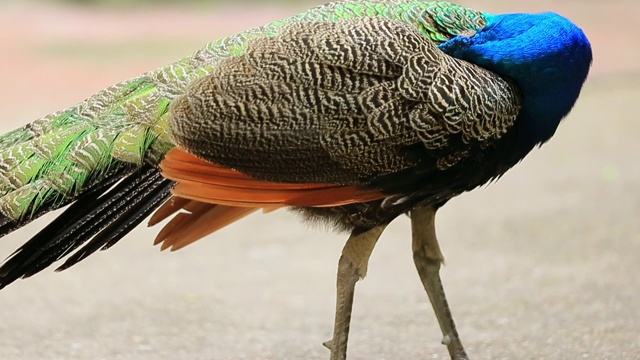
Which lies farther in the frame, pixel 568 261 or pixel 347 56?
pixel 568 261

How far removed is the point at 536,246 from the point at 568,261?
0.37 meters

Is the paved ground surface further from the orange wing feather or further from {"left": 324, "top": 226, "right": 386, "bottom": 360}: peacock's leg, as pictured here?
the orange wing feather

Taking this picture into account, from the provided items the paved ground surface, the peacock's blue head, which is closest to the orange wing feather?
the peacock's blue head

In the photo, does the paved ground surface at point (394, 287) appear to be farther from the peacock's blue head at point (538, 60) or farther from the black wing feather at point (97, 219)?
the peacock's blue head at point (538, 60)

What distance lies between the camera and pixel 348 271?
11.3 feet

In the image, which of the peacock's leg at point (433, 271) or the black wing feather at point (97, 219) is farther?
the peacock's leg at point (433, 271)

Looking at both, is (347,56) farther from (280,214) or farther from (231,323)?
(280,214)

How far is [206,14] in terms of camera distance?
20.0 m

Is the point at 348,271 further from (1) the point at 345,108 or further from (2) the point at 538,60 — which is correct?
(2) the point at 538,60

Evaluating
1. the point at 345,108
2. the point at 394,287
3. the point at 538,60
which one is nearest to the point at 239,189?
the point at 345,108

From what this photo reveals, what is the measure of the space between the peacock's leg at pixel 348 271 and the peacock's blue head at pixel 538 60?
68 cm

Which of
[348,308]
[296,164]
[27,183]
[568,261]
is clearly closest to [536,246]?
[568,261]

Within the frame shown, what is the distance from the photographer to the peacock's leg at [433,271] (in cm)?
376

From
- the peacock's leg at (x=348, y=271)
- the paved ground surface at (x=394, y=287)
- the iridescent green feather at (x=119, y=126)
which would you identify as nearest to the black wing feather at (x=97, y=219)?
the iridescent green feather at (x=119, y=126)
